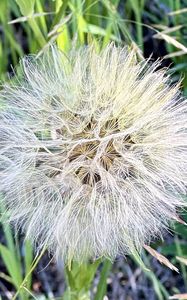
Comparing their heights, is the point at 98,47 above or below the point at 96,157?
above

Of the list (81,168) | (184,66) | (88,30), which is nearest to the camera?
(81,168)

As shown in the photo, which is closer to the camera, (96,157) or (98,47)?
(96,157)

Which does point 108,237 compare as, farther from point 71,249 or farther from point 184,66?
point 184,66

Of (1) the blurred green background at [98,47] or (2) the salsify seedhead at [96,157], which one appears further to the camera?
(1) the blurred green background at [98,47]

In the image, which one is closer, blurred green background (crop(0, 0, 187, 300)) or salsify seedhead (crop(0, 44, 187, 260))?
salsify seedhead (crop(0, 44, 187, 260))

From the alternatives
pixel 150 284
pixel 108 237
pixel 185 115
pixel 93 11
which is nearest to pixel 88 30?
pixel 93 11
